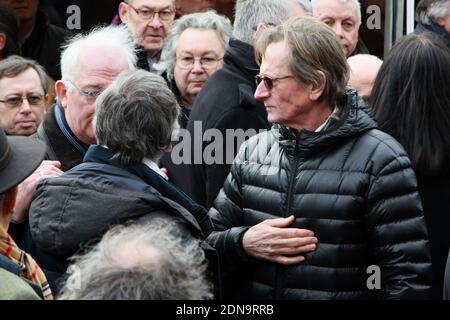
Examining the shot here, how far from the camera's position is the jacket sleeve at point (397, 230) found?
4137 mm

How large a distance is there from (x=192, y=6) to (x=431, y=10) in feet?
Answer: 6.57

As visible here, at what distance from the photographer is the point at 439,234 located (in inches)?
185

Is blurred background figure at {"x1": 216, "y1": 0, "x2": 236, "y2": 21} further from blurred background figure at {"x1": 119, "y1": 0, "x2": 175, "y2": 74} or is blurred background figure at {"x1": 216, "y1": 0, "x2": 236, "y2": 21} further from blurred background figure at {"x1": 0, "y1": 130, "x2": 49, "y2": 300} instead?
blurred background figure at {"x1": 0, "y1": 130, "x2": 49, "y2": 300}

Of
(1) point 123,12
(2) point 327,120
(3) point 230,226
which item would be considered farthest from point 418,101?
(1) point 123,12

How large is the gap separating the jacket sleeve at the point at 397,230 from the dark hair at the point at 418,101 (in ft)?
1.60

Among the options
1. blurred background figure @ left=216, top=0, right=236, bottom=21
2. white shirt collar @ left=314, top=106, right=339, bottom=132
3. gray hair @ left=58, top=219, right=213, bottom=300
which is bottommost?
blurred background figure @ left=216, top=0, right=236, bottom=21

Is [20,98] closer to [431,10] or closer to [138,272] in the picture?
[431,10]

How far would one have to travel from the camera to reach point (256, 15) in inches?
222

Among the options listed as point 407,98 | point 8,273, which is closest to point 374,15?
point 407,98

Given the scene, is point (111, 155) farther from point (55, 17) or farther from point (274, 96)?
point (55, 17)

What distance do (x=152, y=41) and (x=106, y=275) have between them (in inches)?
184

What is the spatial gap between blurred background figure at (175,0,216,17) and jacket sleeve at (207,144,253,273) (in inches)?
136

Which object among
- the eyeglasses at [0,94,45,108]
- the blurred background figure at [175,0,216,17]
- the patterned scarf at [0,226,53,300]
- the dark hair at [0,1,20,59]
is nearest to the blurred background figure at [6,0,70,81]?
the dark hair at [0,1,20,59]

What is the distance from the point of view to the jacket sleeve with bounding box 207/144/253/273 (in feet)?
14.5
